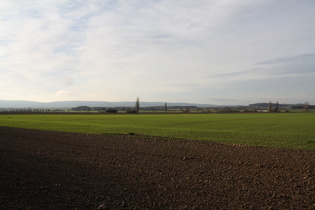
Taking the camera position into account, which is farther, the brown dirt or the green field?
the green field

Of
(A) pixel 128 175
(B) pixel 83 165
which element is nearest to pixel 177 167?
(A) pixel 128 175

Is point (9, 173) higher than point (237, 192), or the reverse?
point (9, 173)

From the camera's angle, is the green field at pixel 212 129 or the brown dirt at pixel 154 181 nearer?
the brown dirt at pixel 154 181

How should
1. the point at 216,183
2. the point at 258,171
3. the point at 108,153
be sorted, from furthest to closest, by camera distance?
the point at 108,153
the point at 258,171
the point at 216,183

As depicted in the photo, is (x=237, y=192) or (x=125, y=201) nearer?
(x=125, y=201)

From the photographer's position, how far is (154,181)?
31.5 feet

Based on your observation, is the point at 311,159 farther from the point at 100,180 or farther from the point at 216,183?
the point at 100,180

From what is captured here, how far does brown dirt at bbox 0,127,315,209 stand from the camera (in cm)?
748

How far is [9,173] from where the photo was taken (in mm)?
9016

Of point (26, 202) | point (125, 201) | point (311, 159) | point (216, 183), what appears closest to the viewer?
point (26, 202)

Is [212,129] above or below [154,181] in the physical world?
below

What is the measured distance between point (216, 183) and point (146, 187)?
2.72 m

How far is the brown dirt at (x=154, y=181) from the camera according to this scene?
748 cm

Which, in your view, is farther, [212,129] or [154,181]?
[212,129]
